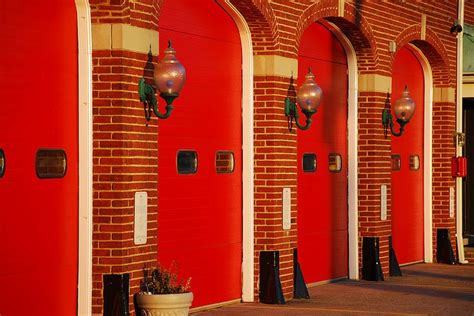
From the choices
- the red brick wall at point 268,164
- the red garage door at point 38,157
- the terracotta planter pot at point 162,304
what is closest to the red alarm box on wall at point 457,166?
the red brick wall at point 268,164

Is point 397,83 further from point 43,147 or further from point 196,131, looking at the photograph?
point 43,147

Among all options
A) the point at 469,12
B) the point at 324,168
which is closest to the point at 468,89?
the point at 469,12

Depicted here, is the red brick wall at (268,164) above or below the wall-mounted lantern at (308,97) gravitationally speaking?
below

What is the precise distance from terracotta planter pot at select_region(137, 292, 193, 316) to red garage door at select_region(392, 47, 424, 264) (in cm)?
949

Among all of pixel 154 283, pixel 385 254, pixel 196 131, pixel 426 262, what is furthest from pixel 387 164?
pixel 154 283

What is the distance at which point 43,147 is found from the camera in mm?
12758

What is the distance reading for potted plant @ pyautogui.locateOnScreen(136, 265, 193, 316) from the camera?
43.6 feet

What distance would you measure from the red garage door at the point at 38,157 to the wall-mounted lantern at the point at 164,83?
80 cm

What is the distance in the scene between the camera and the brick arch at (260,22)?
→ 1638 cm

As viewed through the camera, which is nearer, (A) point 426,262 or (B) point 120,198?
(B) point 120,198

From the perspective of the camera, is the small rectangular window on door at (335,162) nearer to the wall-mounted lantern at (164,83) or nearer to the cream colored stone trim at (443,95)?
the cream colored stone trim at (443,95)

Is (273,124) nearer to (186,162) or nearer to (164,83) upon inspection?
(186,162)

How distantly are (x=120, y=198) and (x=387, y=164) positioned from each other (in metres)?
8.48

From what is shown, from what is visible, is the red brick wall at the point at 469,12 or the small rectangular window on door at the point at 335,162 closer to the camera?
the small rectangular window on door at the point at 335,162
